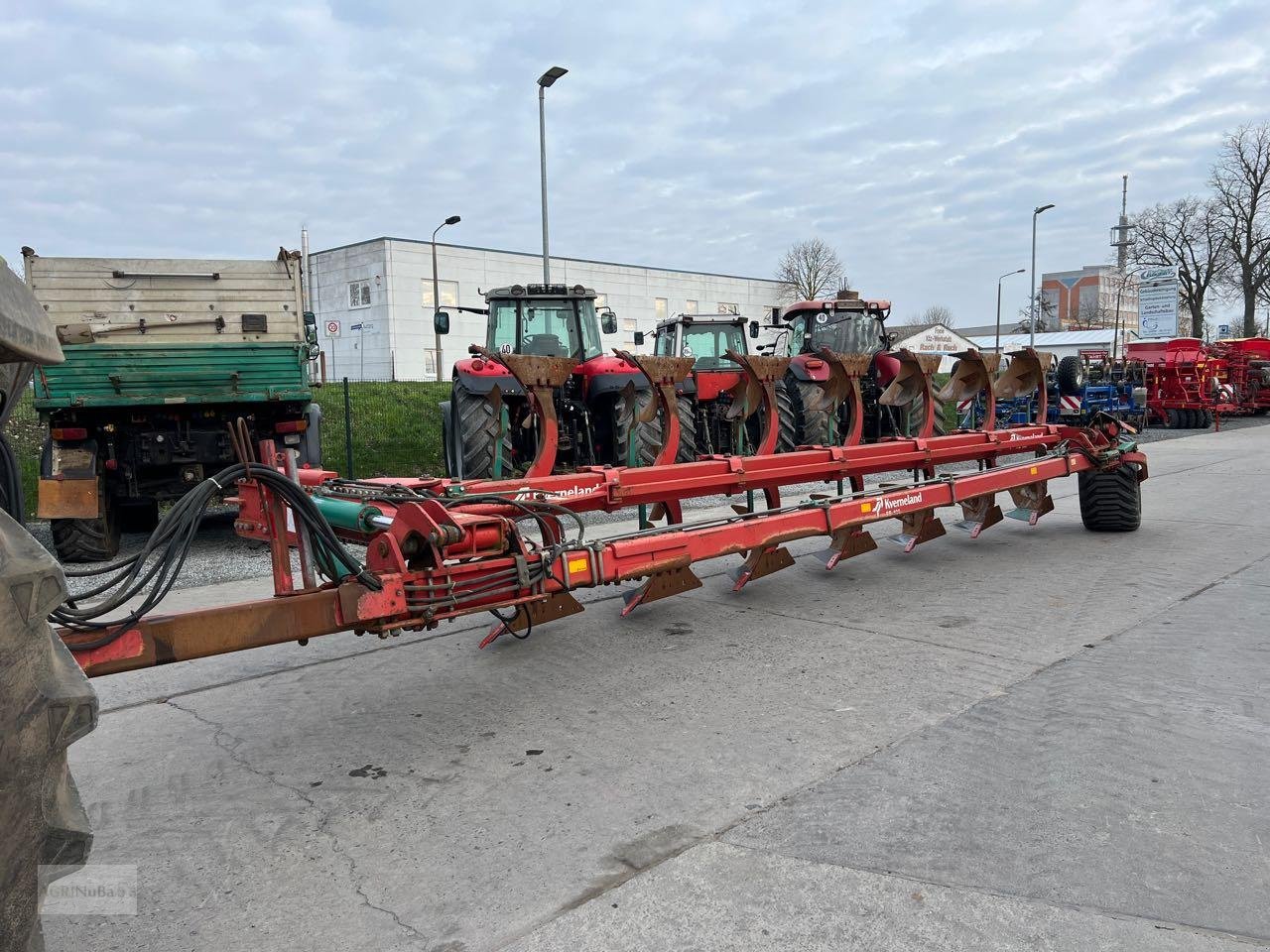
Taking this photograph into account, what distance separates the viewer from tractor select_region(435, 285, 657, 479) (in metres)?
8.30

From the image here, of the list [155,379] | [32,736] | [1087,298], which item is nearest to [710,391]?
[155,379]

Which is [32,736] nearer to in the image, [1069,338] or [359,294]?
[359,294]

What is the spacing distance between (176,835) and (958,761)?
2.91 metres

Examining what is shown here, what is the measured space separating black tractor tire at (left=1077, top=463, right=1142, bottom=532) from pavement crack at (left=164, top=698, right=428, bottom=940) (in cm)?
741

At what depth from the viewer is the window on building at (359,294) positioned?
3653cm

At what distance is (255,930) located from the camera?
257 centimetres

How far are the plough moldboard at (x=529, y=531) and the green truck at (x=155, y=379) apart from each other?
4.03 meters

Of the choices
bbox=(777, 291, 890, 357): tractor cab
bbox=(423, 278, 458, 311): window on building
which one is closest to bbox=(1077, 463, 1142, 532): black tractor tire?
bbox=(777, 291, 890, 357): tractor cab

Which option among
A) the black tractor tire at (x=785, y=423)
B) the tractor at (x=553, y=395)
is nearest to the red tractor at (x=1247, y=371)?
the black tractor tire at (x=785, y=423)

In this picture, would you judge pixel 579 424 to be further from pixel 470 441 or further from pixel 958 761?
pixel 958 761

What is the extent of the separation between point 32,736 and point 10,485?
3.41 ft

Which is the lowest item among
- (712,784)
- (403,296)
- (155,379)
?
(712,784)

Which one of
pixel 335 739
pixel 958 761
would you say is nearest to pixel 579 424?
pixel 335 739

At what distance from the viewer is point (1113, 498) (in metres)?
8.36
